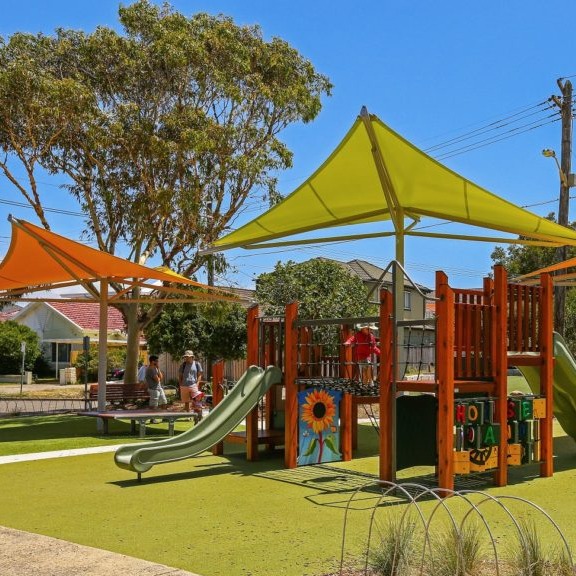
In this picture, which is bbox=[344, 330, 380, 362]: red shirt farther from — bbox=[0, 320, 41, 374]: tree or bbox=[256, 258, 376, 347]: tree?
bbox=[0, 320, 41, 374]: tree

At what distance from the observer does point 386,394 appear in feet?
29.6

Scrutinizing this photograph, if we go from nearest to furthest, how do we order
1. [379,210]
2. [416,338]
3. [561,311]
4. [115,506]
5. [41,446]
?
[115,506] < [379,210] < [41,446] < [561,311] < [416,338]

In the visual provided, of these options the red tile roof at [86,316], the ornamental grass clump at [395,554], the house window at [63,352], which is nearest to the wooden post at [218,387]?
the ornamental grass clump at [395,554]

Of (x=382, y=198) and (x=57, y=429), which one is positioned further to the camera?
(x=57, y=429)

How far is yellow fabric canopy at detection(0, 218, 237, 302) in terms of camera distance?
12614mm

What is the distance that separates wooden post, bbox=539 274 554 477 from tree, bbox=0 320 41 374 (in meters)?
36.0

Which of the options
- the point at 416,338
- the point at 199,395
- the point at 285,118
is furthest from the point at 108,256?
the point at 416,338

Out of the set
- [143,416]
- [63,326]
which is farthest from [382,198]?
[63,326]

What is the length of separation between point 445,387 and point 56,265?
8.84 m

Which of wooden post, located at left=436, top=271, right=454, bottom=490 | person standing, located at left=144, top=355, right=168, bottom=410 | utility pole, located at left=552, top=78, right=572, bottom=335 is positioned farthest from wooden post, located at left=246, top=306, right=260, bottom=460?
utility pole, located at left=552, top=78, right=572, bottom=335

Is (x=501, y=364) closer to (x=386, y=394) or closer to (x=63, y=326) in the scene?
(x=386, y=394)

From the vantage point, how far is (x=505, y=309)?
926 centimetres

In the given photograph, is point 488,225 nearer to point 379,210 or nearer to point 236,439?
point 379,210

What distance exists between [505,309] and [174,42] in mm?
12414
